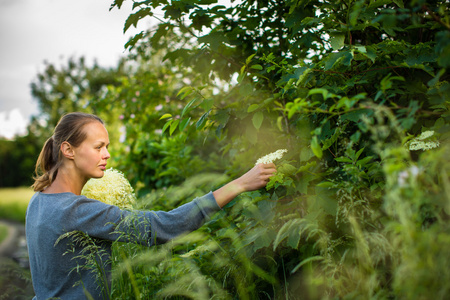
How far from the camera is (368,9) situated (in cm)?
167

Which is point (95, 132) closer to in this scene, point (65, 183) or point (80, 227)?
point (65, 183)

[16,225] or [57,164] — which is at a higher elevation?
[57,164]

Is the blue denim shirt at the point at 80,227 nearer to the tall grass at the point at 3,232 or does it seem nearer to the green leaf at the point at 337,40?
the green leaf at the point at 337,40

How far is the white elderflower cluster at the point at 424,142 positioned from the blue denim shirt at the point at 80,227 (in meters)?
0.97

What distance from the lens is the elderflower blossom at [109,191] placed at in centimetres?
226

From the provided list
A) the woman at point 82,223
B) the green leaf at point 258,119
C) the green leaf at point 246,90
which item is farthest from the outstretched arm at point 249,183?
the green leaf at point 246,90

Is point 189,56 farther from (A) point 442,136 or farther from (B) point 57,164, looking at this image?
(A) point 442,136

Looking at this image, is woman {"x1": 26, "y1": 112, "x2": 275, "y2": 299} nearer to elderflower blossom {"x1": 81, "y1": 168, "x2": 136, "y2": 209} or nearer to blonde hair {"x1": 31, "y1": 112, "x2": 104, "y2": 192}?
blonde hair {"x1": 31, "y1": 112, "x2": 104, "y2": 192}

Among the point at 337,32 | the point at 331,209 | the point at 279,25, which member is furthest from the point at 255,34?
the point at 331,209

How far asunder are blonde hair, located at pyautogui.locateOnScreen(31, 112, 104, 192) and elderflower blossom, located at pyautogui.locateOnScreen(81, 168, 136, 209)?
0.83 ft

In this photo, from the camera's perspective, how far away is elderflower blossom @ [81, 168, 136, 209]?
2256 mm

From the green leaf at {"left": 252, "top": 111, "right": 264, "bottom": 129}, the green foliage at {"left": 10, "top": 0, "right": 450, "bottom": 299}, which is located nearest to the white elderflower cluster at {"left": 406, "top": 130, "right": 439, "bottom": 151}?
the green foliage at {"left": 10, "top": 0, "right": 450, "bottom": 299}

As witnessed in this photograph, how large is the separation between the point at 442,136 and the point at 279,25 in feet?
4.16

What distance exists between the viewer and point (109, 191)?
2.27 metres
